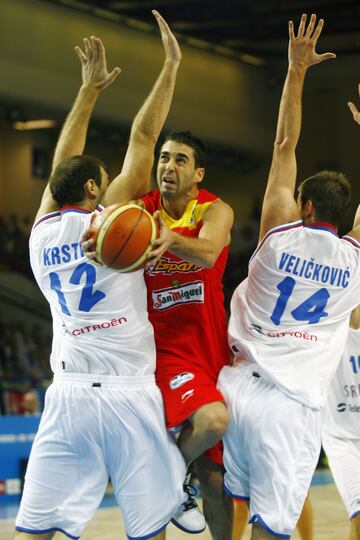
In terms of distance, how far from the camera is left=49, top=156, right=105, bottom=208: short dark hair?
5105 mm

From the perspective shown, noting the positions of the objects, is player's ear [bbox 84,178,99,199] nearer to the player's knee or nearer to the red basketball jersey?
the red basketball jersey

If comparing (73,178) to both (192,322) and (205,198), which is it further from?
(192,322)

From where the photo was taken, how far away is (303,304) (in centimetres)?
527

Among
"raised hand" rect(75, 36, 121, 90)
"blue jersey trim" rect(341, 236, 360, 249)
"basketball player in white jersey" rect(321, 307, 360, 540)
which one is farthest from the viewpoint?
"basketball player in white jersey" rect(321, 307, 360, 540)

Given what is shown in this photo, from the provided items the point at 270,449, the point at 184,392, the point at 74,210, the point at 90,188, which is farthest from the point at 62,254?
the point at 270,449

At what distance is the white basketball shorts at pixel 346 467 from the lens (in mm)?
6004

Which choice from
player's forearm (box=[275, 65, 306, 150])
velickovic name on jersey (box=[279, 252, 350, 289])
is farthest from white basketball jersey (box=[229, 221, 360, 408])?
player's forearm (box=[275, 65, 306, 150])

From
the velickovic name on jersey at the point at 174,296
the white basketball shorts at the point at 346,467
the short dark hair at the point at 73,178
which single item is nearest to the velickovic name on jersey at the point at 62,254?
the short dark hair at the point at 73,178

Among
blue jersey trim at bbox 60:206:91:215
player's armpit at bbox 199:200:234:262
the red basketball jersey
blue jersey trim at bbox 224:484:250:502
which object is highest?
blue jersey trim at bbox 60:206:91:215

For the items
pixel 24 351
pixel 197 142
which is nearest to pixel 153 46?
pixel 24 351

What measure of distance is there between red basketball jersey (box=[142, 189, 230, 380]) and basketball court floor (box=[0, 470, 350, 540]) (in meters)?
3.59

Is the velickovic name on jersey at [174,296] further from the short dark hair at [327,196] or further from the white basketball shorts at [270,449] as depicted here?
the short dark hair at [327,196]

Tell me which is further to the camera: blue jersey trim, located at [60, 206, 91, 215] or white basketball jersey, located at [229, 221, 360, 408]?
white basketball jersey, located at [229, 221, 360, 408]

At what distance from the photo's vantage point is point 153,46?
69.5ft
